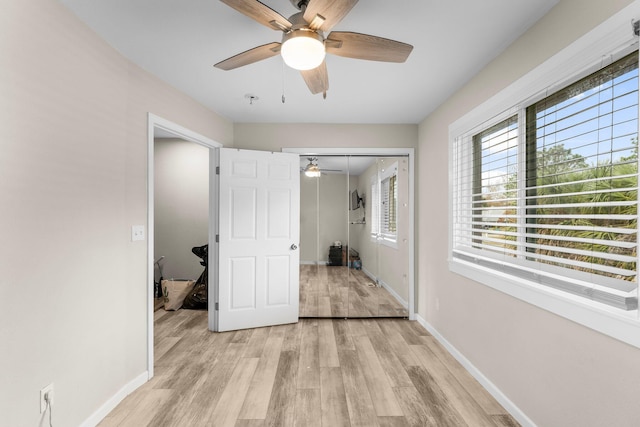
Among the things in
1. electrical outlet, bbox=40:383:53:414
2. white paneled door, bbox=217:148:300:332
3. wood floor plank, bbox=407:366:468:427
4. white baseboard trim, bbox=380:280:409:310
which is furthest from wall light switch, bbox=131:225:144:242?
white baseboard trim, bbox=380:280:409:310

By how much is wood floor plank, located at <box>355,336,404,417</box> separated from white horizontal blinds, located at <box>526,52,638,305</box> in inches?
52.8

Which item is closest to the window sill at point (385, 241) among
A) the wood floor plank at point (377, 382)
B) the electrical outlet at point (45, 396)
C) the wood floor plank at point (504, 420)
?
the wood floor plank at point (377, 382)

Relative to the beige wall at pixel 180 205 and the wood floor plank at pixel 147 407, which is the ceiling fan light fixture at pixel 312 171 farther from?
the wood floor plank at pixel 147 407

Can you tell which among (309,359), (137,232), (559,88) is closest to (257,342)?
(309,359)

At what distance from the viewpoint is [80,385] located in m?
1.92

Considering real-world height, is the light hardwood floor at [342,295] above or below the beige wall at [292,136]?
below

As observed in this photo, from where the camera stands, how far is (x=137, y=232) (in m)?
2.46

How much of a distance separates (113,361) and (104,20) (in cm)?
219

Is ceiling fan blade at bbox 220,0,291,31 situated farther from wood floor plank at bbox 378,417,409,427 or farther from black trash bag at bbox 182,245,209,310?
black trash bag at bbox 182,245,209,310

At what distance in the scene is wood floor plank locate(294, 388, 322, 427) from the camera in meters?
2.02

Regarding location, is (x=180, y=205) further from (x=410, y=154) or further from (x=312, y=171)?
(x=410, y=154)

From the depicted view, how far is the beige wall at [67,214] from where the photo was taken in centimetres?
150

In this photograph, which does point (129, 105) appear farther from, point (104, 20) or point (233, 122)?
point (233, 122)

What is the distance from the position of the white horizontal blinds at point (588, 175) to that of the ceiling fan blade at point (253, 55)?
1637 mm
